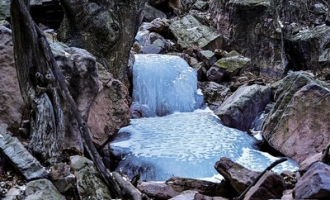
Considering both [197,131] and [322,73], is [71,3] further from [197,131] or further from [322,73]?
→ [322,73]

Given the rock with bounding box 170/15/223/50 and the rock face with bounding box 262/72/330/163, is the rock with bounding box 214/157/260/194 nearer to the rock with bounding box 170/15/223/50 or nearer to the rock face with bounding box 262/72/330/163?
the rock face with bounding box 262/72/330/163

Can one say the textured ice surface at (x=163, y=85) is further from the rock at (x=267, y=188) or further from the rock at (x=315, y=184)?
the rock at (x=315, y=184)

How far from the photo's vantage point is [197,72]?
10859 mm

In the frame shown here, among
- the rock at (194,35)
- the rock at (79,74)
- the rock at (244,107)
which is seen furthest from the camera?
the rock at (194,35)

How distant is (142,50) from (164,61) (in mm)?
1587

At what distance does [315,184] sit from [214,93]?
7925mm

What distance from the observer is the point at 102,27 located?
8.07 m

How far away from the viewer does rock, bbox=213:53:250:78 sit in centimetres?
1088

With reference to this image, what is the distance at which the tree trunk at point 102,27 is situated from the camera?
8055mm

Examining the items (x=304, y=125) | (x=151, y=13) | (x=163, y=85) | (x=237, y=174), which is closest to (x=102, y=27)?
(x=163, y=85)

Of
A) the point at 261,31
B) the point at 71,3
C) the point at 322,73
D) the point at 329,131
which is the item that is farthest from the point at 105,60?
the point at 261,31

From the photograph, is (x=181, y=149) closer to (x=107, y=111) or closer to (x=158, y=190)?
(x=107, y=111)

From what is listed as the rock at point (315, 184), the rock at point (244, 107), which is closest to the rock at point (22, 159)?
the rock at point (315, 184)

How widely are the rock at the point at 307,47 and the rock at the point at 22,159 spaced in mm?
10714
